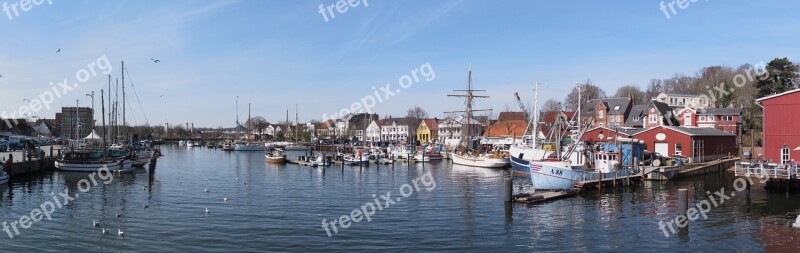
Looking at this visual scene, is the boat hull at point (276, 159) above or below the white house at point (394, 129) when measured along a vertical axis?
below

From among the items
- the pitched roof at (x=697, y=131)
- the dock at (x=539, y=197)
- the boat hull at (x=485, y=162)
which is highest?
the pitched roof at (x=697, y=131)

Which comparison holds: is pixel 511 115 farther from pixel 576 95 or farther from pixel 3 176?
pixel 3 176

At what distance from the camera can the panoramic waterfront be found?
2303 cm

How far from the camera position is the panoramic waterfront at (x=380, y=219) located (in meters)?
23.0

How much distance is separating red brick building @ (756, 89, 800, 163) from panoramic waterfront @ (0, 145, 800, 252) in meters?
4.75

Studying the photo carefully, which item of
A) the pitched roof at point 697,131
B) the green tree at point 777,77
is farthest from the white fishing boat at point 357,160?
the green tree at point 777,77

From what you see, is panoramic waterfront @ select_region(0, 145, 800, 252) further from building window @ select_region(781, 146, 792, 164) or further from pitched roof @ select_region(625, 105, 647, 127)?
pitched roof @ select_region(625, 105, 647, 127)

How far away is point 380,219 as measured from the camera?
1123 inches

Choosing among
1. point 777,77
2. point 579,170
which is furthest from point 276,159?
point 777,77

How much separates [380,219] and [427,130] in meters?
119

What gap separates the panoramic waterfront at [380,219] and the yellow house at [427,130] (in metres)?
102

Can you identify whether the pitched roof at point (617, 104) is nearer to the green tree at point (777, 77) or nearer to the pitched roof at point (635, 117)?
the pitched roof at point (635, 117)

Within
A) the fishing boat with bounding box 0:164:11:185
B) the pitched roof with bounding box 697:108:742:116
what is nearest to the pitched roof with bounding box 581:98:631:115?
the pitched roof with bounding box 697:108:742:116

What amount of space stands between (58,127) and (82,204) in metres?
175
